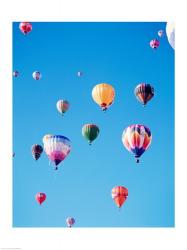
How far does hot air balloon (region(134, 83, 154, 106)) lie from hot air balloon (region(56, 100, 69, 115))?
254 centimetres

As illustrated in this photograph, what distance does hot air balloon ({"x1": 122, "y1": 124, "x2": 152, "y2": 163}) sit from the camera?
12.3 meters

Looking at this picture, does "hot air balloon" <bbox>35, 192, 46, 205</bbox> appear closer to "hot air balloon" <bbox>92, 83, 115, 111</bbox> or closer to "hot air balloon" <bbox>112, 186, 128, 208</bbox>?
"hot air balloon" <bbox>112, 186, 128, 208</bbox>

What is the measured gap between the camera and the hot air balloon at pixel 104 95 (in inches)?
559

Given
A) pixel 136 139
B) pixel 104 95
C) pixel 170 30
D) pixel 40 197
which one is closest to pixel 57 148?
pixel 40 197

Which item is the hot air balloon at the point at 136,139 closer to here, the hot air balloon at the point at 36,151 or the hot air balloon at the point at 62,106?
the hot air balloon at the point at 36,151

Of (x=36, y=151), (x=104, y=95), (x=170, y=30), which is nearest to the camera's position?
(x=170, y=30)

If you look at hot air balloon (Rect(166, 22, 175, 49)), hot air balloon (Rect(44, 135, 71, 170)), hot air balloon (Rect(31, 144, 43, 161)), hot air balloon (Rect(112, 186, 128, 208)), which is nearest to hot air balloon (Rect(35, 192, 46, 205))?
hot air balloon (Rect(31, 144, 43, 161))

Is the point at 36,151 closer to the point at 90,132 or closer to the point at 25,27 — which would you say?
the point at 90,132

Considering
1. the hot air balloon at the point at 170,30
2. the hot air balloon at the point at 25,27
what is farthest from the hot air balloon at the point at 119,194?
the hot air balloon at the point at 170,30

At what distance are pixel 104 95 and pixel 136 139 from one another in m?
2.18

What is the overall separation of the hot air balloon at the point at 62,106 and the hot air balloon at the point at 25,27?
6700 millimetres

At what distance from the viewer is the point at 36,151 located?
14.6 meters
